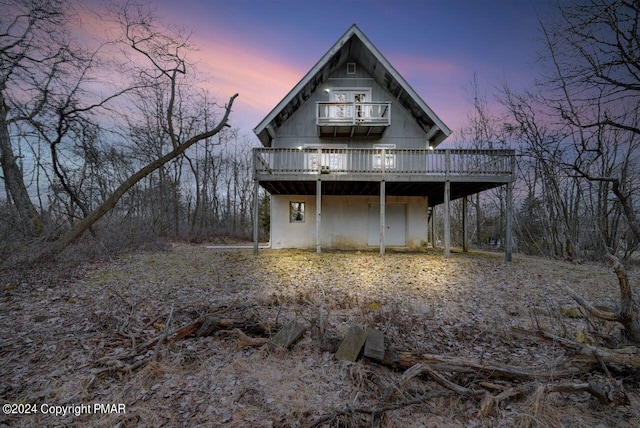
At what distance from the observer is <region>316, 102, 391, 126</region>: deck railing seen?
13.0 metres

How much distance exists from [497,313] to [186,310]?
6775 millimetres

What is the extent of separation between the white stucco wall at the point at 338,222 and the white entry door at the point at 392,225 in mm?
199

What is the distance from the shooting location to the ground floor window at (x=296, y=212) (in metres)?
14.5

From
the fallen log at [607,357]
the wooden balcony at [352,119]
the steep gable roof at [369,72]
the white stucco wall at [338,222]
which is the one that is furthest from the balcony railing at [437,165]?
the fallen log at [607,357]

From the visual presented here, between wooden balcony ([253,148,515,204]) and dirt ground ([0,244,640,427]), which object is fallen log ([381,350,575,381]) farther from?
wooden balcony ([253,148,515,204])

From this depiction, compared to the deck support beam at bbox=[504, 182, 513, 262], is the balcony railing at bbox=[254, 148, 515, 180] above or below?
above

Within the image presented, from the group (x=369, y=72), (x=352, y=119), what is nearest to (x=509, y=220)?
(x=352, y=119)

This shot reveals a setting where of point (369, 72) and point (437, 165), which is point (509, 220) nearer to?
point (437, 165)

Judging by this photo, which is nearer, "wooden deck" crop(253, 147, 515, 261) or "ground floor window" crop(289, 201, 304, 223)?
"wooden deck" crop(253, 147, 515, 261)

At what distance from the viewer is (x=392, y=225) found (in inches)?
579

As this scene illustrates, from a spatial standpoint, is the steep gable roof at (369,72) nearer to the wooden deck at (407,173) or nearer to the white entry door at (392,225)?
the wooden deck at (407,173)

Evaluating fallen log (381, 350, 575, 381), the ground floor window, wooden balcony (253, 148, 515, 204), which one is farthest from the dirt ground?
the ground floor window

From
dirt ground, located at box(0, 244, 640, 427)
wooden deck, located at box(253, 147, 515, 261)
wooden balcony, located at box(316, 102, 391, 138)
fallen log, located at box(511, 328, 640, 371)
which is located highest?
wooden balcony, located at box(316, 102, 391, 138)

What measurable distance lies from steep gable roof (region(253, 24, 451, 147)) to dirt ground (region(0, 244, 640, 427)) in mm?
8056
